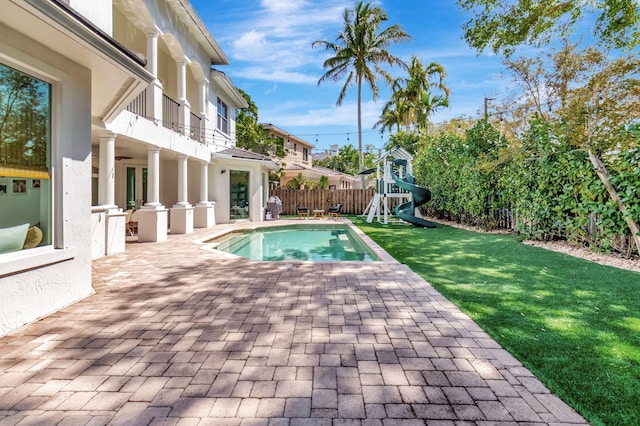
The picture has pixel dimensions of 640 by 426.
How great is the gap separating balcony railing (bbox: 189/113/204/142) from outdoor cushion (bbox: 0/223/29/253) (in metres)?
10.3

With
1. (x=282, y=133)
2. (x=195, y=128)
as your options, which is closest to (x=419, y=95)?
(x=282, y=133)

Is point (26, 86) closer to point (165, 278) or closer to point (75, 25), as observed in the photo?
point (75, 25)

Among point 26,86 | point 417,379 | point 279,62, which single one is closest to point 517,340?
point 417,379

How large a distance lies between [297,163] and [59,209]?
34.2 m

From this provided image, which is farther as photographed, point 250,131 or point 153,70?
point 250,131

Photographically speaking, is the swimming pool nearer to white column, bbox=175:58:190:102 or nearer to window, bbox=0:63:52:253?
window, bbox=0:63:52:253

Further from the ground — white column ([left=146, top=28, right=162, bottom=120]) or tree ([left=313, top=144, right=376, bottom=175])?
tree ([left=313, top=144, right=376, bottom=175])

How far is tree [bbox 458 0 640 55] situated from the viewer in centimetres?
925

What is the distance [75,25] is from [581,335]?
6.01 meters

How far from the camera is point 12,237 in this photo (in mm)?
3746

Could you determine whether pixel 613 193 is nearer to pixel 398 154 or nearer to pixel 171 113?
pixel 398 154

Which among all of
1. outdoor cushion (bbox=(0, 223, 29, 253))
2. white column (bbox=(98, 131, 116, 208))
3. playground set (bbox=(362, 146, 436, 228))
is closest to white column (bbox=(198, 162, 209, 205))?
white column (bbox=(98, 131, 116, 208))

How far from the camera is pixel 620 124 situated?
699 centimetres

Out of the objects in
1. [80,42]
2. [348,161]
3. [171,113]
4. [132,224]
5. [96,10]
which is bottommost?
[132,224]
